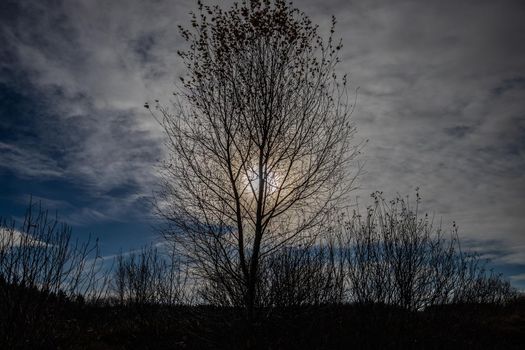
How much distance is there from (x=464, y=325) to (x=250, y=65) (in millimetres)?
12591

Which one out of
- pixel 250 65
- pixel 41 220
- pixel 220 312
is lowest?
pixel 220 312

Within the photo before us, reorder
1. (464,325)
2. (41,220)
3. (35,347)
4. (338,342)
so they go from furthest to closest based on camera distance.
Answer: (464,325)
(338,342)
(35,347)
(41,220)

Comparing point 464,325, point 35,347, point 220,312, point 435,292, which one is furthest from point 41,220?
point 464,325

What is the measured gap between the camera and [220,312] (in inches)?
364

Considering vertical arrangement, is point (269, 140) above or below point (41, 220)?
above

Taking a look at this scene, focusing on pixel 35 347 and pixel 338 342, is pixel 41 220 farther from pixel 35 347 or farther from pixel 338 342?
pixel 338 342

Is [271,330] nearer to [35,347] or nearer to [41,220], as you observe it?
[35,347]

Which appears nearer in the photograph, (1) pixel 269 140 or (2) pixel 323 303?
(1) pixel 269 140

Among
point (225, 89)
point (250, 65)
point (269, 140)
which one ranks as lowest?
point (269, 140)

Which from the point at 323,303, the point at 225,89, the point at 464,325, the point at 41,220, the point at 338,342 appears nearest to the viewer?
the point at 41,220

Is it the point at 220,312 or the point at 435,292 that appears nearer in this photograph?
the point at 220,312

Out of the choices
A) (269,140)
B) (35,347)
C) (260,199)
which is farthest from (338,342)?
(35,347)

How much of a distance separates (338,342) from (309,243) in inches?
89.7

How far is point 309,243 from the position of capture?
351 inches
